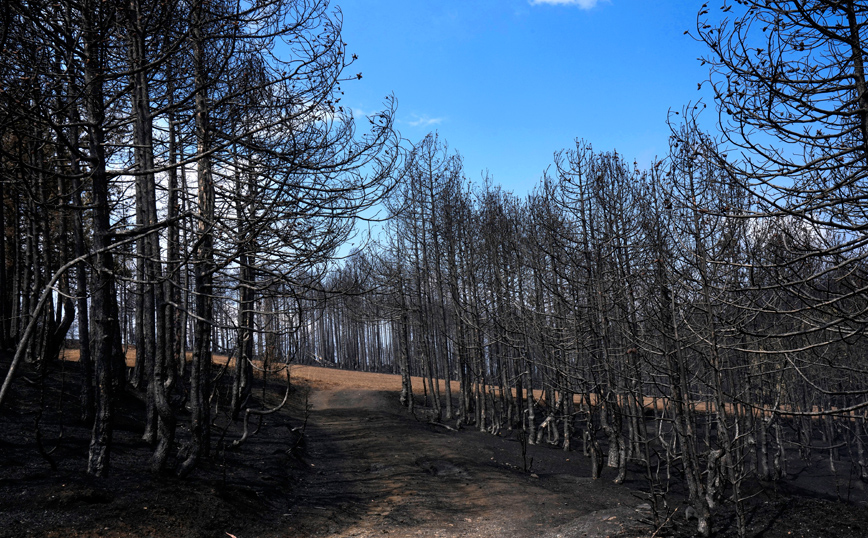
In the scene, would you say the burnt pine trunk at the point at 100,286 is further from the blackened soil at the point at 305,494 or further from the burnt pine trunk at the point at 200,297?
the burnt pine trunk at the point at 200,297

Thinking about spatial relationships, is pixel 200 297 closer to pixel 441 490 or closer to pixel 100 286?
pixel 100 286

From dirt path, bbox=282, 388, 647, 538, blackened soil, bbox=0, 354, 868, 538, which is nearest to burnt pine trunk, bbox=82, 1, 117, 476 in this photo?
blackened soil, bbox=0, 354, 868, 538

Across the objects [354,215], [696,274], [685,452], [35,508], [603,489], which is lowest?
[603,489]

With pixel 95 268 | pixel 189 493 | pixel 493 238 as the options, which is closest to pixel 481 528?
pixel 189 493

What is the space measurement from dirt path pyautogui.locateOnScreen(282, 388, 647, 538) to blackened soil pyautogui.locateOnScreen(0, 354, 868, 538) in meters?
0.04

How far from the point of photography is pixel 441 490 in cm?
1072

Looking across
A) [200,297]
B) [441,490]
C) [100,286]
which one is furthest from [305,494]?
[100,286]

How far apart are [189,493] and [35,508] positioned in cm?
187

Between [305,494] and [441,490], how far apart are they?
2785 millimetres

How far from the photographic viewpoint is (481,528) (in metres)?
8.30

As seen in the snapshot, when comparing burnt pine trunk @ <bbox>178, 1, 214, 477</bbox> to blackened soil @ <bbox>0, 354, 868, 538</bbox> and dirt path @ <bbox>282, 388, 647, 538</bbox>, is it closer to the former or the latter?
blackened soil @ <bbox>0, 354, 868, 538</bbox>

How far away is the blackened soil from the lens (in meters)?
6.21

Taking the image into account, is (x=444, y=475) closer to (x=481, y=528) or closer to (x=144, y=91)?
(x=481, y=528)

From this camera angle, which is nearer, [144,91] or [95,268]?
[95,268]
